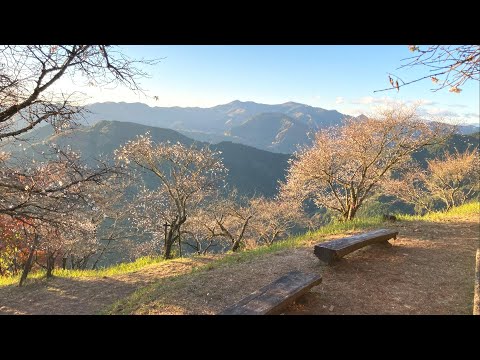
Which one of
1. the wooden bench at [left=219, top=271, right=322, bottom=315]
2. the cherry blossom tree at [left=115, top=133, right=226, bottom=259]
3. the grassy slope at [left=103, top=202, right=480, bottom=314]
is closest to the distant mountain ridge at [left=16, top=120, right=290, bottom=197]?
the cherry blossom tree at [left=115, top=133, right=226, bottom=259]

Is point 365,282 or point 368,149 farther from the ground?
point 368,149

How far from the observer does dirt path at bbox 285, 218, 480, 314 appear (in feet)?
16.7

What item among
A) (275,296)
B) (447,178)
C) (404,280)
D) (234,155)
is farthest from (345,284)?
(234,155)

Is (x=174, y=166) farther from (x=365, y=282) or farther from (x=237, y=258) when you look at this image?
(x=365, y=282)

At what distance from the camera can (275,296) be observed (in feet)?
15.0

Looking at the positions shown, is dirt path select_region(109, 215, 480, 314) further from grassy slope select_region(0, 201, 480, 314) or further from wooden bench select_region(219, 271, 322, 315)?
wooden bench select_region(219, 271, 322, 315)

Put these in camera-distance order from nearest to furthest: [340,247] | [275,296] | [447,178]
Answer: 1. [275,296]
2. [340,247]
3. [447,178]

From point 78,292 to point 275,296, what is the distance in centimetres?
820

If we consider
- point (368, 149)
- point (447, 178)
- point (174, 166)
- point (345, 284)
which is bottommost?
point (447, 178)

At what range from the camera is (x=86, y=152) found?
3967 inches

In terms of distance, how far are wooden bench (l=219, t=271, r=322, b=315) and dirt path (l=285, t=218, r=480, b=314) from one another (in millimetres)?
413

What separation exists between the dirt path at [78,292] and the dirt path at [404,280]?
5.84 m

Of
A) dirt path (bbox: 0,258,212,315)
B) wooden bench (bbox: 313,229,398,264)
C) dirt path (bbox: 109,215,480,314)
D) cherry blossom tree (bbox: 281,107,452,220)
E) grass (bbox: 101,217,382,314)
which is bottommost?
dirt path (bbox: 0,258,212,315)
